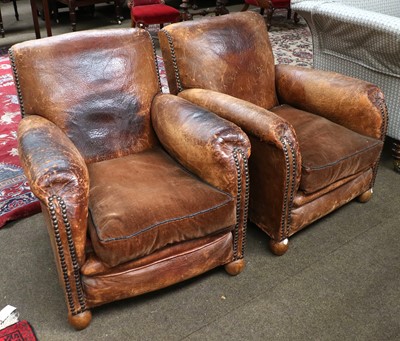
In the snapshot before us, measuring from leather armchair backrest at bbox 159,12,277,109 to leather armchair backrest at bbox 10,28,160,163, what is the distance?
0.40ft

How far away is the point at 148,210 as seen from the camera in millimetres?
1597

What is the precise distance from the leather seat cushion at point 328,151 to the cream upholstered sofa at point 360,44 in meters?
→ 0.50

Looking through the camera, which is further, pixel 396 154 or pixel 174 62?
pixel 396 154

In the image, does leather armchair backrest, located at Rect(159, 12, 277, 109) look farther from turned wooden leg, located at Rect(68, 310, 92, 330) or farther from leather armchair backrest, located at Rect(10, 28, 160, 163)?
turned wooden leg, located at Rect(68, 310, 92, 330)

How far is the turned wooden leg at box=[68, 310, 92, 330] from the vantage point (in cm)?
164

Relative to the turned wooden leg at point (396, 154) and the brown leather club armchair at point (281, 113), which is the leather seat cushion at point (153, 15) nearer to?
the brown leather club armchair at point (281, 113)

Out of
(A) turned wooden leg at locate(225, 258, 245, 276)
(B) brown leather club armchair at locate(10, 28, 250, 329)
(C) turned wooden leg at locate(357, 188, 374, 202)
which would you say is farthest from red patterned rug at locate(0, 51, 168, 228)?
(C) turned wooden leg at locate(357, 188, 374, 202)

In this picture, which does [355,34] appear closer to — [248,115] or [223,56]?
[223,56]

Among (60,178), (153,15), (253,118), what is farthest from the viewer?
(153,15)

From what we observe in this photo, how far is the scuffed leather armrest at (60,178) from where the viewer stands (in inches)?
57.1

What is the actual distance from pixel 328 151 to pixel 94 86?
1.01 m

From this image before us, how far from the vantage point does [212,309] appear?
1.76 m

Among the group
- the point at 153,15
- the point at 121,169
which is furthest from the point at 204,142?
the point at 153,15

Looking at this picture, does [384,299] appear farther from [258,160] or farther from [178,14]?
[178,14]
